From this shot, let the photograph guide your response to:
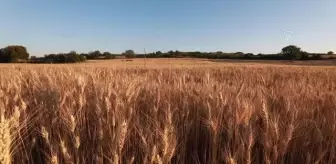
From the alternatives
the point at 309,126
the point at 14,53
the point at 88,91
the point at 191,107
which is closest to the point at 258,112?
the point at 309,126

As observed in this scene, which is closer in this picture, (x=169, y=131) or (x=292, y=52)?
(x=169, y=131)

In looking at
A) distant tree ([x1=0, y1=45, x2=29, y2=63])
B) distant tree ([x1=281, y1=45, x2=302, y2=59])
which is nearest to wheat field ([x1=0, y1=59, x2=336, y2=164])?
distant tree ([x1=0, y1=45, x2=29, y2=63])

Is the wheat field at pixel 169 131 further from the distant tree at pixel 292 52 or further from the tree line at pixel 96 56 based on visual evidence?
the distant tree at pixel 292 52

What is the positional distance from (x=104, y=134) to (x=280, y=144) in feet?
2.11

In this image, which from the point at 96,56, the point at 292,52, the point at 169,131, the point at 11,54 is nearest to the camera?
the point at 169,131

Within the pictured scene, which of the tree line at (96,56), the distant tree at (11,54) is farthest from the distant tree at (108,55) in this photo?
the distant tree at (11,54)

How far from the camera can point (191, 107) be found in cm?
168

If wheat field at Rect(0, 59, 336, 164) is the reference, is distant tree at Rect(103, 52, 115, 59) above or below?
below

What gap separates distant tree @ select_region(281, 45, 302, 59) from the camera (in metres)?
54.5

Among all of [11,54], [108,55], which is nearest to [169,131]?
[108,55]

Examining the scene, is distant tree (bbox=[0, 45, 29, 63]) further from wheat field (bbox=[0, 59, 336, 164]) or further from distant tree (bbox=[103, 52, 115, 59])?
wheat field (bbox=[0, 59, 336, 164])

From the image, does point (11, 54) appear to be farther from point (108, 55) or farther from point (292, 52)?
point (292, 52)

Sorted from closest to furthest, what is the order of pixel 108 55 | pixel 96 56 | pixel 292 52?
pixel 108 55, pixel 96 56, pixel 292 52

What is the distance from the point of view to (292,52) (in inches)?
2271
